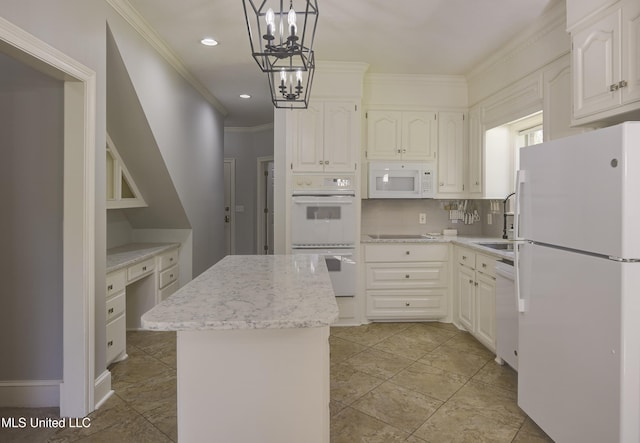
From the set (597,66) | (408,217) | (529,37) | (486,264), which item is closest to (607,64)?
(597,66)

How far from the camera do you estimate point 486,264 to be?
10.1 ft

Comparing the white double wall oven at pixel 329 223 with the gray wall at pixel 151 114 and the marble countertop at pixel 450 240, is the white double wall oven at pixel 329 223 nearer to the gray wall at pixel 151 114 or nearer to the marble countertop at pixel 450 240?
the marble countertop at pixel 450 240

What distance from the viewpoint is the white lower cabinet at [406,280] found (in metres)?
3.80

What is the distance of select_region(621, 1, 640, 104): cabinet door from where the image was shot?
6.06 feet

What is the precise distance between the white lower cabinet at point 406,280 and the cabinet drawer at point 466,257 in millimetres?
175

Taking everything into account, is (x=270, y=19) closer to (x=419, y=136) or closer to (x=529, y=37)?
(x=529, y=37)

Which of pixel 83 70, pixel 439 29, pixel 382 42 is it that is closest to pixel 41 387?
pixel 83 70

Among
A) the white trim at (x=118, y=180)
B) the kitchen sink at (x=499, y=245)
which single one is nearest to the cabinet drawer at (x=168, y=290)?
the white trim at (x=118, y=180)

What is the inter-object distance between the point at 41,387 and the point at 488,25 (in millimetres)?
3941

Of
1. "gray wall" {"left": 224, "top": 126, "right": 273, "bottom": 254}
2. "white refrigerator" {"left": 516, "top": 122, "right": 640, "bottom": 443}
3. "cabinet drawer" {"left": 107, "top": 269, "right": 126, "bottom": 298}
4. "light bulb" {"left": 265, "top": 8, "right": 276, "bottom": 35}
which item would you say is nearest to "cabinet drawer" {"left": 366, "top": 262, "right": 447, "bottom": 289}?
"white refrigerator" {"left": 516, "top": 122, "right": 640, "bottom": 443}

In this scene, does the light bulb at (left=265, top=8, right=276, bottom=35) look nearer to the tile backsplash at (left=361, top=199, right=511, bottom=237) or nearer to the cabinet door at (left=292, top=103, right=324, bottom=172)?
the cabinet door at (left=292, top=103, right=324, bottom=172)

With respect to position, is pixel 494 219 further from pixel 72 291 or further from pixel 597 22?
pixel 72 291

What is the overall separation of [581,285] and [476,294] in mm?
1668

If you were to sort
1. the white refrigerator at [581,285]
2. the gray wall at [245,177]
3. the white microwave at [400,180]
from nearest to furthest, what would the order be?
the white refrigerator at [581,285] → the white microwave at [400,180] → the gray wall at [245,177]
